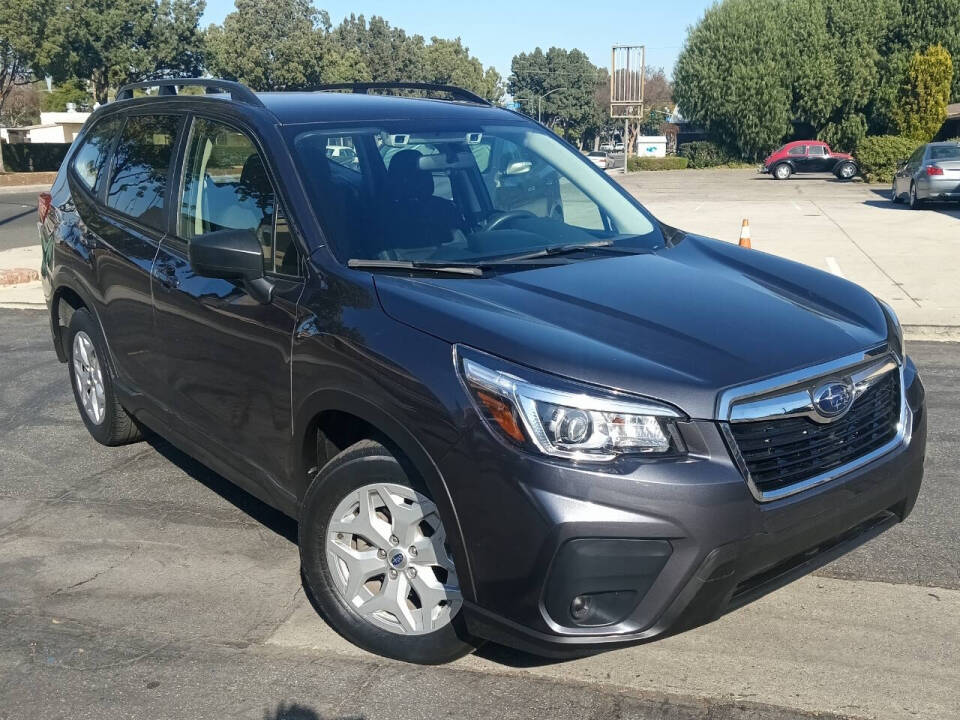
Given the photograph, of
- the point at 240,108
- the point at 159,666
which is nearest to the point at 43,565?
the point at 159,666

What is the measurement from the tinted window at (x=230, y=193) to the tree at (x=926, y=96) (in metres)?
43.5

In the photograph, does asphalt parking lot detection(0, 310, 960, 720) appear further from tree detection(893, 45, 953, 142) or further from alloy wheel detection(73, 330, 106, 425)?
tree detection(893, 45, 953, 142)

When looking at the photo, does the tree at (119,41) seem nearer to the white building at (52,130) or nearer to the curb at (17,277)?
the white building at (52,130)

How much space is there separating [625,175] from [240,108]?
48150 millimetres

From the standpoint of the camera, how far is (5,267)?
14219 mm

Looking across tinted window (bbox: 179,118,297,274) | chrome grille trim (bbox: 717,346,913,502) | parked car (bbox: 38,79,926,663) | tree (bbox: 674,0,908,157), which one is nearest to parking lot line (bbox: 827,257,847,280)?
parked car (bbox: 38,79,926,663)

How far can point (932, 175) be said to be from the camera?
22.1 meters

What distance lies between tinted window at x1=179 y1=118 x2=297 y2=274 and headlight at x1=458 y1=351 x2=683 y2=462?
126 cm

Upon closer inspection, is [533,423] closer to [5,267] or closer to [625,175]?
[5,267]

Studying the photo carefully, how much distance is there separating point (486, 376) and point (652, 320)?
0.65 metres

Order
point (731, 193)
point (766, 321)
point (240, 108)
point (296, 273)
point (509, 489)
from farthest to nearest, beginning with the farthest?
point (731, 193)
point (240, 108)
point (296, 273)
point (766, 321)
point (509, 489)

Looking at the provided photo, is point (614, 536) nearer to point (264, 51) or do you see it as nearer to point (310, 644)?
point (310, 644)

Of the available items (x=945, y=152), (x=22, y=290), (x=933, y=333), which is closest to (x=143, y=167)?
(x=933, y=333)

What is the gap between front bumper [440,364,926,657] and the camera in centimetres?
279
